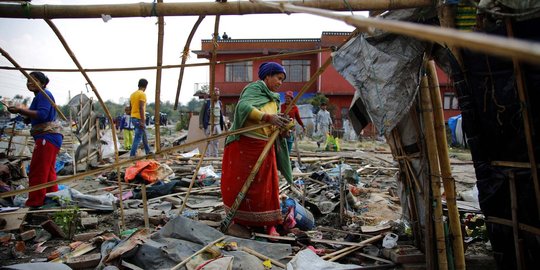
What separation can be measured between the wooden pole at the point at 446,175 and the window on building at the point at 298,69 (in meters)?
22.9

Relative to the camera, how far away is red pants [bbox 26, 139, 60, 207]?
4.75 metres

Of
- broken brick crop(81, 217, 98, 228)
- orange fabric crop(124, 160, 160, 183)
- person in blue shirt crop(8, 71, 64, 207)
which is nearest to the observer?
broken brick crop(81, 217, 98, 228)

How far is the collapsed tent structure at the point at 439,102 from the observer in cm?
259

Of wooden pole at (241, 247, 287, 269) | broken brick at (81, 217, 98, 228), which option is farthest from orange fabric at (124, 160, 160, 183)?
wooden pole at (241, 247, 287, 269)

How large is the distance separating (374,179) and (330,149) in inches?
201

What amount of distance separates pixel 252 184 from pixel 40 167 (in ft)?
9.56

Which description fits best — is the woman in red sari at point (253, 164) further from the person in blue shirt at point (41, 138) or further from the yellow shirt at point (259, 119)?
the person in blue shirt at point (41, 138)

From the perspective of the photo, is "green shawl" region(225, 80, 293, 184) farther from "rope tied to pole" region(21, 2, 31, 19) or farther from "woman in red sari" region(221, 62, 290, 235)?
"rope tied to pole" region(21, 2, 31, 19)

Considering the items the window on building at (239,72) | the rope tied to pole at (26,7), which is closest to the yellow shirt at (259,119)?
the rope tied to pole at (26,7)

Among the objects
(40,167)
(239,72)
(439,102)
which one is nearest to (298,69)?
(239,72)

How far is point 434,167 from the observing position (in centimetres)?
315

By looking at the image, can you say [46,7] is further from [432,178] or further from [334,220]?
[334,220]

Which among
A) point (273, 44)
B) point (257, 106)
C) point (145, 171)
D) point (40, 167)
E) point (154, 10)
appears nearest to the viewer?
point (154, 10)

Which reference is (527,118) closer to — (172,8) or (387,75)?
(387,75)
